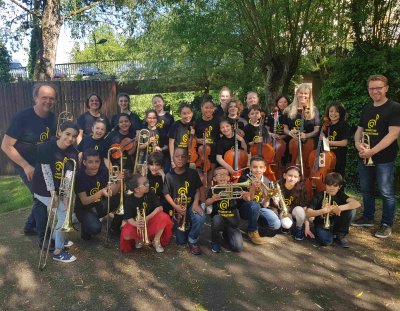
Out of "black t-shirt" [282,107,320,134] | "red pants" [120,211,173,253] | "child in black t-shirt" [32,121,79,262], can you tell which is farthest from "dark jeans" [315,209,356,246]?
"child in black t-shirt" [32,121,79,262]

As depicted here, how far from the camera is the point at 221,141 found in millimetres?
4723

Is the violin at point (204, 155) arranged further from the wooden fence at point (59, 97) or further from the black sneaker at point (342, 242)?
the wooden fence at point (59, 97)

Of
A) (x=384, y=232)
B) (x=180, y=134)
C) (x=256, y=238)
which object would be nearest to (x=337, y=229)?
(x=384, y=232)

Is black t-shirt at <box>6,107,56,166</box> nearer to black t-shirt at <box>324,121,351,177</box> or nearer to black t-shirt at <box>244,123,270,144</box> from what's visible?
black t-shirt at <box>244,123,270,144</box>

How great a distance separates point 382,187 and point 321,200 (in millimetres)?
788

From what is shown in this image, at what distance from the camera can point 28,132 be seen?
390 cm

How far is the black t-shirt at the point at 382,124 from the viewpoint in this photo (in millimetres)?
3971

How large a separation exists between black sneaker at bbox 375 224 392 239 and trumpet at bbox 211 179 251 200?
1.78 m

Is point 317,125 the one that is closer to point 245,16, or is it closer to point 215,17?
point 245,16

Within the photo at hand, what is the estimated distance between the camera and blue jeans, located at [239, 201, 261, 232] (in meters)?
4.05

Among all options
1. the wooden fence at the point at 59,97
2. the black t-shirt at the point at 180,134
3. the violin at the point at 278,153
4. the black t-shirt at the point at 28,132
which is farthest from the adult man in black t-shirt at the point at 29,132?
the wooden fence at the point at 59,97

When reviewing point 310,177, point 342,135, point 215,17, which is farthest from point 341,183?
point 215,17

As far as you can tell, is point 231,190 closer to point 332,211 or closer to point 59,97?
point 332,211

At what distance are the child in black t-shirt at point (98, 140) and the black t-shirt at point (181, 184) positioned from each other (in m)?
1.04
